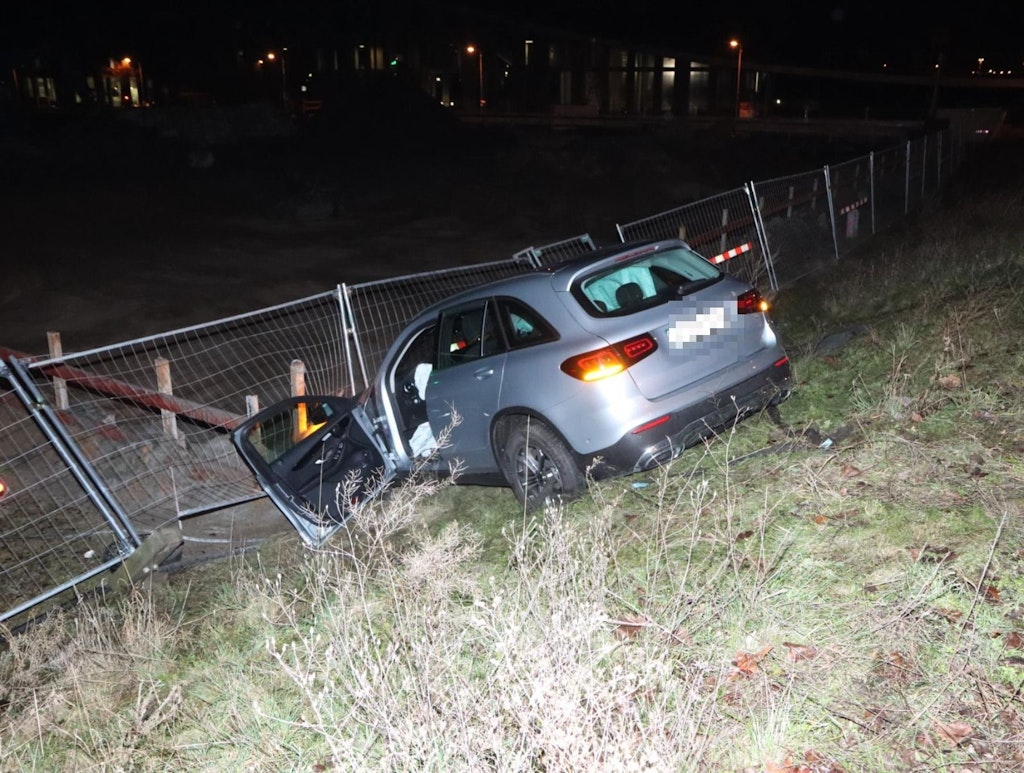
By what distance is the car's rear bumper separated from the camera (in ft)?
18.2

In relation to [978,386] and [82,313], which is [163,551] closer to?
[978,386]

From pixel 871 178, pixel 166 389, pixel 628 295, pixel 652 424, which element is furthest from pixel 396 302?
pixel 652 424

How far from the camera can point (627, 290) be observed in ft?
20.1

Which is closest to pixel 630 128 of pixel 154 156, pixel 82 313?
pixel 154 156

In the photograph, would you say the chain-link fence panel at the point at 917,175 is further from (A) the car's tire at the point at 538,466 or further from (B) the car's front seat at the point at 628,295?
(A) the car's tire at the point at 538,466

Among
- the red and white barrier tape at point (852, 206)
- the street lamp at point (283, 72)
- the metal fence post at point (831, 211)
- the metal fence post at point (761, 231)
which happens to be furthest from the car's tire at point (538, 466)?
the street lamp at point (283, 72)

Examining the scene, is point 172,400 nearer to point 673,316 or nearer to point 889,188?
point 673,316

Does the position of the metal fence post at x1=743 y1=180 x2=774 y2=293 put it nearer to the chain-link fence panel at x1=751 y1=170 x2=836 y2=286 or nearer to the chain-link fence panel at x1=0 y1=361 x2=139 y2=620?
the chain-link fence panel at x1=751 y1=170 x2=836 y2=286

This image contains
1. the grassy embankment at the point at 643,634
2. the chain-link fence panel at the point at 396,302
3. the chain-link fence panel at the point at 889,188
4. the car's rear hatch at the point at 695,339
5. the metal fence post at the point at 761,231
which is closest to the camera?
the grassy embankment at the point at 643,634

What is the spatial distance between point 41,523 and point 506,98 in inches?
2389

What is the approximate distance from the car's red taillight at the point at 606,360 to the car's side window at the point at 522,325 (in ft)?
1.03

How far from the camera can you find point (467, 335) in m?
6.81

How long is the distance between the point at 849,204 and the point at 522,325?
1164 cm

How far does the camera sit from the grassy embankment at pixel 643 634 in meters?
3.16
